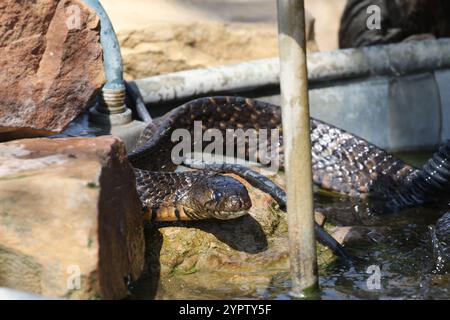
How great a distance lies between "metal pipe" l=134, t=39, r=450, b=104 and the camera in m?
7.84

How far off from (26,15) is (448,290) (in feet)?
9.45

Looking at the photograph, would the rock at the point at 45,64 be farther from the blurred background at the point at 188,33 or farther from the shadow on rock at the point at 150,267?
the blurred background at the point at 188,33

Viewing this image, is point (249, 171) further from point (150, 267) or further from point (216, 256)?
point (150, 267)

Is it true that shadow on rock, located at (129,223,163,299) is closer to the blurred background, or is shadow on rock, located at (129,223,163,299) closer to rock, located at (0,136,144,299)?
rock, located at (0,136,144,299)

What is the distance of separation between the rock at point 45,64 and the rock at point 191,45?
414cm

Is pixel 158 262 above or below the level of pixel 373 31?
below

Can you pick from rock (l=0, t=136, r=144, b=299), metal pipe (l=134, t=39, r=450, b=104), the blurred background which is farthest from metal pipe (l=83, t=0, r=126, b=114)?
the blurred background

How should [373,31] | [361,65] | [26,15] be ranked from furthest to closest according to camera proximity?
[373,31] → [361,65] → [26,15]

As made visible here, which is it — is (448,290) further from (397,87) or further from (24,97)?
(397,87)

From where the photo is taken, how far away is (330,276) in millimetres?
5297

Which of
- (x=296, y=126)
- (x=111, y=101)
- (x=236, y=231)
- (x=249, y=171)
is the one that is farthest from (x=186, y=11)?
(x=296, y=126)

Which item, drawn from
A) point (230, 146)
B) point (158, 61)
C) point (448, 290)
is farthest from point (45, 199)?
point (158, 61)

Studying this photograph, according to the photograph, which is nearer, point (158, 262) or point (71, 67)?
point (158, 262)

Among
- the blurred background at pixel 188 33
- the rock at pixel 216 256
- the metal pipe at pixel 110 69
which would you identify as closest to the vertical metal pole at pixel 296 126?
the rock at pixel 216 256
